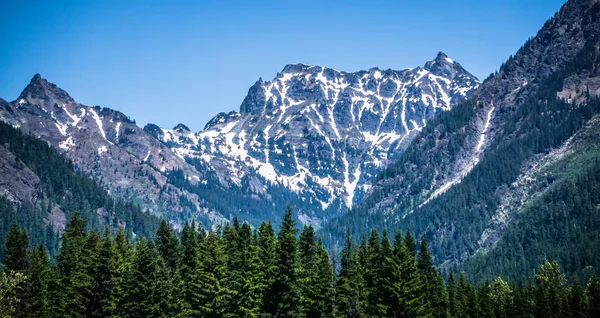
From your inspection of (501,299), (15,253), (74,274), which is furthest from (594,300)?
(15,253)

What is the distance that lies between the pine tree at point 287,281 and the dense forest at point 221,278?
0.12 metres

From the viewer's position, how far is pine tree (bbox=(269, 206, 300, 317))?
67.6 meters

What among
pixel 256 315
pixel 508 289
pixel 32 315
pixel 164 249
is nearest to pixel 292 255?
pixel 256 315

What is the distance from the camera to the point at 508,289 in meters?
138

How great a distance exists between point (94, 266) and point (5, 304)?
22.5 meters

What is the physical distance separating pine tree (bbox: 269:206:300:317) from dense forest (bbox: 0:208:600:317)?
12cm

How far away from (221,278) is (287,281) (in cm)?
850

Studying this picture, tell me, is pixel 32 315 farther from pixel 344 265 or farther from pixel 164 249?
pixel 344 265

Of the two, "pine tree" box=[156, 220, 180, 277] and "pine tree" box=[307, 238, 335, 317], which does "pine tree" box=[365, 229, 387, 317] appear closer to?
"pine tree" box=[307, 238, 335, 317]

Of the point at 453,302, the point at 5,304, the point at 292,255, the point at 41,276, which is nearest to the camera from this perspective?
the point at 5,304

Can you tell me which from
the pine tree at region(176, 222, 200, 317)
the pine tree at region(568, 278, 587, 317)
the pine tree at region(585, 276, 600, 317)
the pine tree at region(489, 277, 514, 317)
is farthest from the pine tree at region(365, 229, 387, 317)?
the pine tree at region(489, 277, 514, 317)

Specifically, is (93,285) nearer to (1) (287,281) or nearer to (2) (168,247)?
(2) (168,247)

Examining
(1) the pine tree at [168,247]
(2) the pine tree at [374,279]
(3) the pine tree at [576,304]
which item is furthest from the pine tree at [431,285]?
(1) the pine tree at [168,247]

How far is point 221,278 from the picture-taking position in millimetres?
70188
